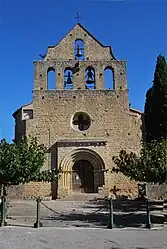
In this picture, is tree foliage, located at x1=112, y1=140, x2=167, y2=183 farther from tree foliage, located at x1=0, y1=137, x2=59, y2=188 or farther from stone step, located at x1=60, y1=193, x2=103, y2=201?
stone step, located at x1=60, y1=193, x2=103, y2=201

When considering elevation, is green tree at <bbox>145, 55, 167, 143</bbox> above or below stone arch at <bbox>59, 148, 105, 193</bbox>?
above

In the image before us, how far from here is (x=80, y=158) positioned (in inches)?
1020

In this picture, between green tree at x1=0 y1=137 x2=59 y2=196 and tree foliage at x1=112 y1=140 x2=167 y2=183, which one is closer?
tree foliage at x1=112 y1=140 x2=167 y2=183

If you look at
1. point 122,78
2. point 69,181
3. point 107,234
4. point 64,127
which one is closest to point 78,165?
point 69,181

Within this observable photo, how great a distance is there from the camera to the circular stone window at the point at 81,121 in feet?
88.6

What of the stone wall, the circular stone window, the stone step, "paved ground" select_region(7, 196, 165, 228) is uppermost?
the circular stone window

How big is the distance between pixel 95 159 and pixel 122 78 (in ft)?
23.2

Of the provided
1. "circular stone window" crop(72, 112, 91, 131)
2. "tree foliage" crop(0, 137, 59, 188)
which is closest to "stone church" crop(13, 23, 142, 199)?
"circular stone window" crop(72, 112, 91, 131)

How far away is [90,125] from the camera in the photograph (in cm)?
2666

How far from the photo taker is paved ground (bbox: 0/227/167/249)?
805cm

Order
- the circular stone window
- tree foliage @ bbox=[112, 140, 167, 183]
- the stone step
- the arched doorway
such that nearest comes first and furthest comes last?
tree foliage @ bbox=[112, 140, 167, 183], the stone step, the arched doorway, the circular stone window

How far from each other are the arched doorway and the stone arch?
16.6 inches

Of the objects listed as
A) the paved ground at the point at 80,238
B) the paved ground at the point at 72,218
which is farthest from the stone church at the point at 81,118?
the paved ground at the point at 80,238

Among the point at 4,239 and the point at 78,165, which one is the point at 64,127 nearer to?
the point at 78,165
